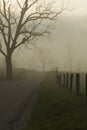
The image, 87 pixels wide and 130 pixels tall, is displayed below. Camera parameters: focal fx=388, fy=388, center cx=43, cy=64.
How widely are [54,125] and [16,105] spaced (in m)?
6.77

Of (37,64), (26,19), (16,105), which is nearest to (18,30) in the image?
(26,19)

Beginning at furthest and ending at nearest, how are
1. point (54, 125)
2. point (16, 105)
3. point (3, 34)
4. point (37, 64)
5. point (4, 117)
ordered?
point (37, 64), point (3, 34), point (16, 105), point (4, 117), point (54, 125)

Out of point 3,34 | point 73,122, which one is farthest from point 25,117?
point 3,34

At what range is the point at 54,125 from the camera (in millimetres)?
11641

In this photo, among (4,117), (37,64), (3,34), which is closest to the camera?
(4,117)

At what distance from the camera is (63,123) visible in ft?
38.4

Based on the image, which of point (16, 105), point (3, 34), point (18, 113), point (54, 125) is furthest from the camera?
point (3, 34)

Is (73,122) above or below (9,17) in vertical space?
below

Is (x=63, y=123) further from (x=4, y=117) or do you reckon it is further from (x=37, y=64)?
(x=37, y=64)

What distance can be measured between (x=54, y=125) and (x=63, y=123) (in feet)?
0.93

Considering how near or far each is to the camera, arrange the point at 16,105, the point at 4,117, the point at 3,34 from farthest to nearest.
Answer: the point at 3,34 → the point at 16,105 → the point at 4,117

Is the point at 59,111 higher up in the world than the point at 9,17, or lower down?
lower down

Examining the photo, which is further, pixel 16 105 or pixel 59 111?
pixel 16 105

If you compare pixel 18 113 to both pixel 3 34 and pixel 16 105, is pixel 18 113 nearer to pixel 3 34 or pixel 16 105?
pixel 16 105
